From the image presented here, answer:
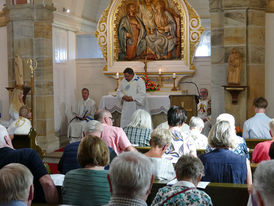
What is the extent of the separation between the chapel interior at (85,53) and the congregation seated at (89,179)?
5.91m

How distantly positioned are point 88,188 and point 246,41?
6.34 metres

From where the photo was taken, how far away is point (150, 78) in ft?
41.2

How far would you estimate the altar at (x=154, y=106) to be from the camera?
11.4m

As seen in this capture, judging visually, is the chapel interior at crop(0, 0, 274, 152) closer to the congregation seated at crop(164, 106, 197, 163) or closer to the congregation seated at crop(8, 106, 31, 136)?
the congregation seated at crop(8, 106, 31, 136)

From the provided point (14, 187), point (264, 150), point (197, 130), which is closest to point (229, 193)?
point (264, 150)

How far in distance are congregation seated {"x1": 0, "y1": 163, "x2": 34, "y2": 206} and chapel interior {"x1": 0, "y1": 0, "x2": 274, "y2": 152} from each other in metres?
6.98

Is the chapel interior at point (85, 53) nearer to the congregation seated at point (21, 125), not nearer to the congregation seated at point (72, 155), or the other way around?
the congregation seated at point (21, 125)

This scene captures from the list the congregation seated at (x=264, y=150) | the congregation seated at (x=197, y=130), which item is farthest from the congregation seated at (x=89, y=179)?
the congregation seated at (x=197, y=130)

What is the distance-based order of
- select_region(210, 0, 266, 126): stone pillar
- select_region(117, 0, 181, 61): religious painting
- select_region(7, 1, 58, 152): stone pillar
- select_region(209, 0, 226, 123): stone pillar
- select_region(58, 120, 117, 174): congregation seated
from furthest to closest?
select_region(117, 0, 181, 61): religious painting
select_region(7, 1, 58, 152): stone pillar
select_region(209, 0, 226, 123): stone pillar
select_region(210, 0, 266, 126): stone pillar
select_region(58, 120, 117, 174): congregation seated

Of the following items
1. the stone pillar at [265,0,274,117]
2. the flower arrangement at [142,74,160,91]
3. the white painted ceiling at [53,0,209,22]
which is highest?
the white painted ceiling at [53,0,209,22]

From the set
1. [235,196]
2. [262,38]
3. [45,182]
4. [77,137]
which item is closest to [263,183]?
[235,196]

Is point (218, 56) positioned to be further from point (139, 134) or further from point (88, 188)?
point (88, 188)

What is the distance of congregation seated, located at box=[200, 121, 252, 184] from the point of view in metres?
4.09

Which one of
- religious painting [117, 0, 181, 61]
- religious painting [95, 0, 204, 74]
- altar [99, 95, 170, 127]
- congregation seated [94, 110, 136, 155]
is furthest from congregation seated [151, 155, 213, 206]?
religious painting [117, 0, 181, 61]
